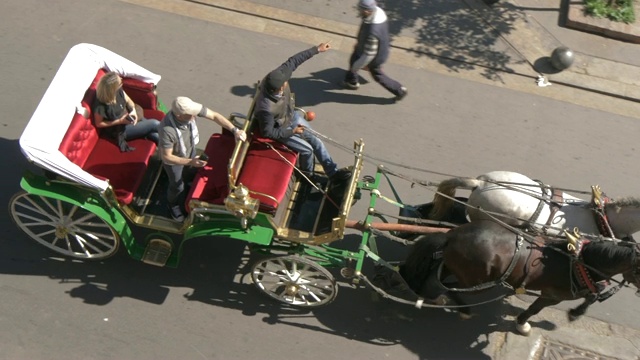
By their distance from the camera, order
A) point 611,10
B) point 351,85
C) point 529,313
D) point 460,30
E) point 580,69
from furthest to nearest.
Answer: point 611,10 → point 460,30 → point 580,69 → point 351,85 → point 529,313

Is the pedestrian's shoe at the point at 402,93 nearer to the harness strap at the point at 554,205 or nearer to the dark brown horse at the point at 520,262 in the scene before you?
the harness strap at the point at 554,205

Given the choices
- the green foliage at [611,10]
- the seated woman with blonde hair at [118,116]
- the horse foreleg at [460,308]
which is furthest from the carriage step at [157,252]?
the green foliage at [611,10]

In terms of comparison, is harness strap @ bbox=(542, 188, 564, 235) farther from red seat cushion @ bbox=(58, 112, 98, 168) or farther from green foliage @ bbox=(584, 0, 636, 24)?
green foliage @ bbox=(584, 0, 636, 24)

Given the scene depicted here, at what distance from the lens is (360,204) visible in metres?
7.48

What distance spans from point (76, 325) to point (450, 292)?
3749 millimetres

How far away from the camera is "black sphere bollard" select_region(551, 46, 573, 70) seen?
29.1ft

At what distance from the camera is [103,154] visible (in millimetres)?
6328

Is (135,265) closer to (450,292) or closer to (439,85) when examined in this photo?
(450,292)

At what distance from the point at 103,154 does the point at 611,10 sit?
782 cm

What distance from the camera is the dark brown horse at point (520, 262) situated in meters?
5.43

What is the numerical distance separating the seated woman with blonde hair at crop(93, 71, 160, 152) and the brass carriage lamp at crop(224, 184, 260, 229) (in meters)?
1.55

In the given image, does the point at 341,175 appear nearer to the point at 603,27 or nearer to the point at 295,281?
the point at 295,281

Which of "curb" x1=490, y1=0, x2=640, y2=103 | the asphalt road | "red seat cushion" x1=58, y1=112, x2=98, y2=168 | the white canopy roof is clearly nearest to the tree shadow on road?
"curb" x1=490, y1=0, x2=640, y2=103

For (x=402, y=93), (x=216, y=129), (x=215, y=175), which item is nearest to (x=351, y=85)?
(x=402, y=93)
